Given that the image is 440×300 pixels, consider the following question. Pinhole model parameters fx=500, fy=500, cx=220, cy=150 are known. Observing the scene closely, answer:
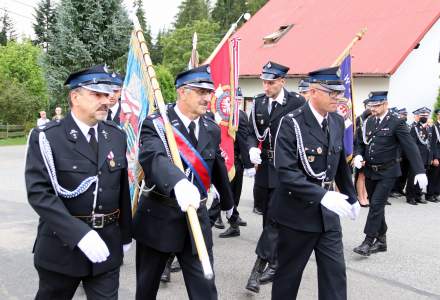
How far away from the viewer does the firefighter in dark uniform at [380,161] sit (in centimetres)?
618

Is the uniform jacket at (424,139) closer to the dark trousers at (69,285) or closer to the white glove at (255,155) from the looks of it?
the white glove at (255,155)

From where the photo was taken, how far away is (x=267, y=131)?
18.4 ft

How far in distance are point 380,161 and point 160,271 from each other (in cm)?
371

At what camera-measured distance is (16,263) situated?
567cm

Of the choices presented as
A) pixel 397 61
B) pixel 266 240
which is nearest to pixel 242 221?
pixel 266 240

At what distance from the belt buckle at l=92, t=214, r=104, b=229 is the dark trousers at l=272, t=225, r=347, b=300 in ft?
4.93

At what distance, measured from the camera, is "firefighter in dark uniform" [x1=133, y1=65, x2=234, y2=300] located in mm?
3391

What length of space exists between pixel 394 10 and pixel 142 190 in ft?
61.1

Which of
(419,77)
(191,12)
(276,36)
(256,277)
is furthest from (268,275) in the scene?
(191,12)

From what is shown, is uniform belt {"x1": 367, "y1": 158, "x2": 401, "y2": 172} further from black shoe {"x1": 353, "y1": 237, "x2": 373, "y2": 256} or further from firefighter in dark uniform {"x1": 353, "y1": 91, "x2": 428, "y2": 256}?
black shoe {"x1": 353, "y1": 237, "x2": 373, "y2": 256}

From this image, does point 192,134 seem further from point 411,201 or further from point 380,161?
point 411,201

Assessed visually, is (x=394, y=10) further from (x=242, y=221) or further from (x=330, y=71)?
(x=330, y=71)

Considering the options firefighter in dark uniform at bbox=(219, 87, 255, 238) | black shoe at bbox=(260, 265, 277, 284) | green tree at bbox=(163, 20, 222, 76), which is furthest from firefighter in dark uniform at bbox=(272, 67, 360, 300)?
green tree at bbox=(163, 20, 222, 76)

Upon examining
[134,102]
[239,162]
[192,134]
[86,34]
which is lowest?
[239,162]
